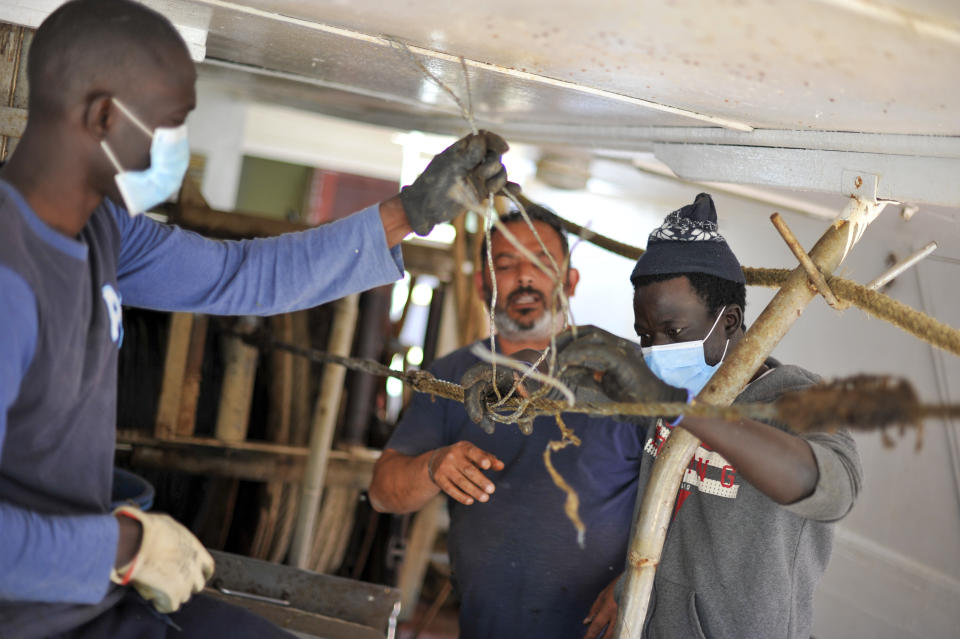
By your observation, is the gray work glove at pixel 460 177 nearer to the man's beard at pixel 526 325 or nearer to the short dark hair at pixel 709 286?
the short dark hair at pixel 709 286

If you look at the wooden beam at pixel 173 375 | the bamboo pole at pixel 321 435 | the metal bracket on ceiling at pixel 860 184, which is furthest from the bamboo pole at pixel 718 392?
the wooden beam at pixel 173 375

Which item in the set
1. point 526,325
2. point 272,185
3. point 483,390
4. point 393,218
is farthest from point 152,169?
point 272,185

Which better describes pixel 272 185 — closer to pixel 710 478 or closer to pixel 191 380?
pixel 191 380

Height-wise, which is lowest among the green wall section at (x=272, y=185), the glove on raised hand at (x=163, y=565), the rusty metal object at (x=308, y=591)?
the rusty metal object at (x=308, y=591)

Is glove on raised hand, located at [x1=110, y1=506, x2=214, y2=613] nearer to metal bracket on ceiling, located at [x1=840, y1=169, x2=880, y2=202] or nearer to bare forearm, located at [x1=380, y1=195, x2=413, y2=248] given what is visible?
bare forearm, located at [x1=380, y1=195, x2=413, y2=248]

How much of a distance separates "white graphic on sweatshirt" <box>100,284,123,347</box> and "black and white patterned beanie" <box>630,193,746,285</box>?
3.30 feet

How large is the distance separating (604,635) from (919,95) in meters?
1.48

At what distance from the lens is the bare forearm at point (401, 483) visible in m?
2.26

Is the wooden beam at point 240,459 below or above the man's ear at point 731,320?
below

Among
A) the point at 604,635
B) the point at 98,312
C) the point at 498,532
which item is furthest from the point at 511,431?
the point at 98,312

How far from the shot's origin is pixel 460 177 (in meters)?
1.56

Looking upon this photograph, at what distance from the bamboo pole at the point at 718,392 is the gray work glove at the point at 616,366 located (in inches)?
12.3

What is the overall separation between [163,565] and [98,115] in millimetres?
646

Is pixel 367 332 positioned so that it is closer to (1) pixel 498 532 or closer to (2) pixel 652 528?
(1) pixel 498 532
